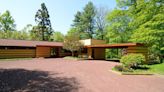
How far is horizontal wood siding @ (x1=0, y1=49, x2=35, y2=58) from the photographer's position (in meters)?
29.1

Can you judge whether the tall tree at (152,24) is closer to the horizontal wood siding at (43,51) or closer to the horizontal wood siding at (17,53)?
the horizontal wood siding at (43,51)

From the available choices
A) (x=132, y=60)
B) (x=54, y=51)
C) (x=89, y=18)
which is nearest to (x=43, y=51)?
(x=54, y=51)

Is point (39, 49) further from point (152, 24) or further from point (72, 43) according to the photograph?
Result: point (152, 24)

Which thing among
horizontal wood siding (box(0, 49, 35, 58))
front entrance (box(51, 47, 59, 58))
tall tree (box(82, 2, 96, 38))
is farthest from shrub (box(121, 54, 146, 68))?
tall tree (box(82, 2, 96, 38))

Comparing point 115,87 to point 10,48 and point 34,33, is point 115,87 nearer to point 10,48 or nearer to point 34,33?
point 10,48

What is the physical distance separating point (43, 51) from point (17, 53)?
4.74 m

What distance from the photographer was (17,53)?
100 ft

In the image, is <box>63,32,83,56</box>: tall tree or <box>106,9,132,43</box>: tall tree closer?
<box>106,9,132,43</box>: tall tree

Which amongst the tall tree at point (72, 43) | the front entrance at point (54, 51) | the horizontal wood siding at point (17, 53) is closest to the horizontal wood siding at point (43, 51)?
the horizontal wood siding at point (17, 53)

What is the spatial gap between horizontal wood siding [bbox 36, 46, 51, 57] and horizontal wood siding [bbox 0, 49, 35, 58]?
907mm

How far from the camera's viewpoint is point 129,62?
1596cm

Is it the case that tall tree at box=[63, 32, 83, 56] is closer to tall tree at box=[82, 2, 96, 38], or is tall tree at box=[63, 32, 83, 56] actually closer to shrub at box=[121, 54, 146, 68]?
shrub at box=[121, 54, 146, 68]

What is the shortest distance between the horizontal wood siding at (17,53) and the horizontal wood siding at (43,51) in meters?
0.91

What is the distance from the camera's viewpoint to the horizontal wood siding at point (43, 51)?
107 ft
